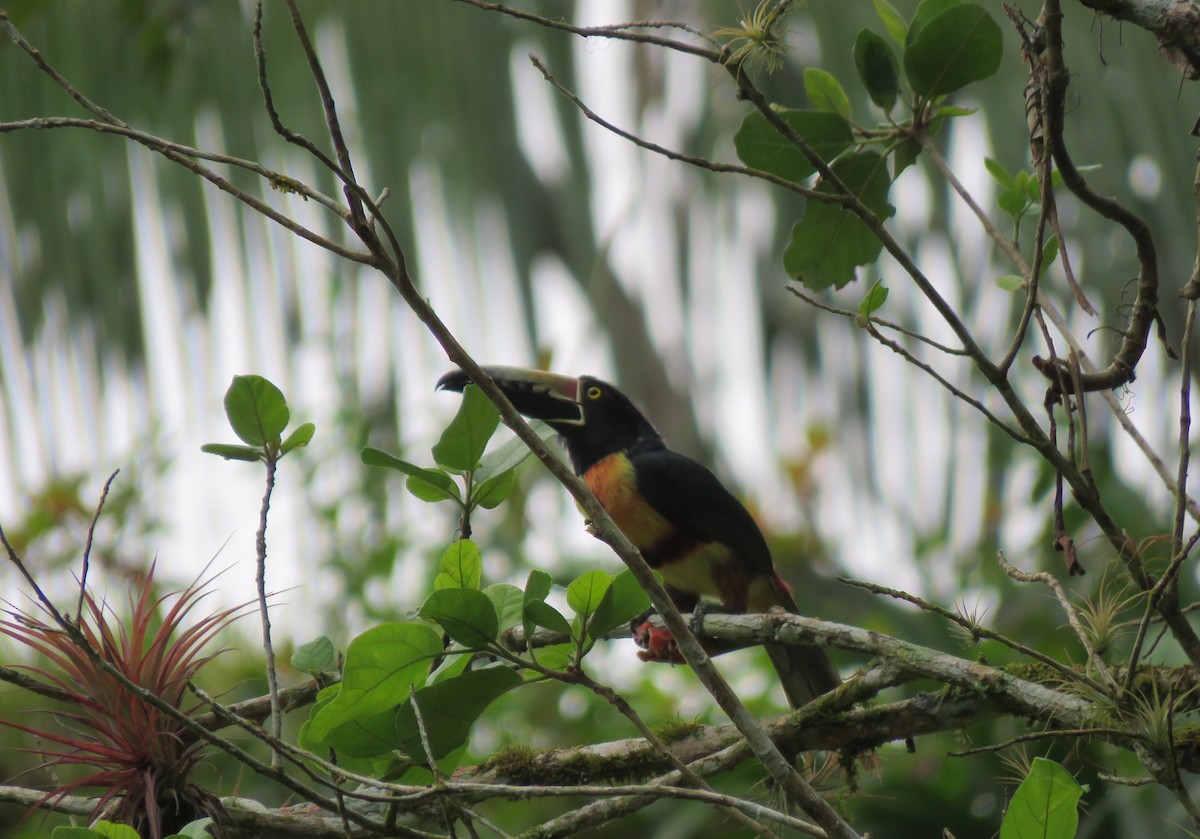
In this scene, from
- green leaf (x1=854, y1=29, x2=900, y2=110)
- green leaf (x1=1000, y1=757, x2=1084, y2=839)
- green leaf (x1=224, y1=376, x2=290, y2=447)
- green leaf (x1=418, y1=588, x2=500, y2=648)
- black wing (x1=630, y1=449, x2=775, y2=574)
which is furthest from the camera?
black wing (x1=630, y1=449, x2=775, y2=574)

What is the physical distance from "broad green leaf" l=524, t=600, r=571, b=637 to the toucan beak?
8.14 ft

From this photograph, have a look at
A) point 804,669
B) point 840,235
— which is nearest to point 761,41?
point 840,235

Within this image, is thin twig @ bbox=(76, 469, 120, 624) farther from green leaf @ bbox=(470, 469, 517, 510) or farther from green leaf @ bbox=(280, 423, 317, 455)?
green leaf @ bbox=(470, 469, 517, 510)

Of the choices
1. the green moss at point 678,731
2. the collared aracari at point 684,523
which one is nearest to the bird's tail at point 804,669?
the collared aracari at point 684,523

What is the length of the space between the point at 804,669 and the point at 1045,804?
1.99 m

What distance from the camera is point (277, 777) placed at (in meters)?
1.67

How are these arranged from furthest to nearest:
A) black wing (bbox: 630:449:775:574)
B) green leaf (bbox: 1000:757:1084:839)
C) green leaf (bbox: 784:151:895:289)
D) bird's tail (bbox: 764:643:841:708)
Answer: black wing (bbox: 630:449:775:574) → bird's tail (bbox: 764:643:841:708) → green leaf (bbox: 784:151:895:289) → green leaf (bbox: 1000:757:1084:839)

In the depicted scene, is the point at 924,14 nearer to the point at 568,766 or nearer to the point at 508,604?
the point at 508,604

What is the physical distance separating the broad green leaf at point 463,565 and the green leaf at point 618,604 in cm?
20

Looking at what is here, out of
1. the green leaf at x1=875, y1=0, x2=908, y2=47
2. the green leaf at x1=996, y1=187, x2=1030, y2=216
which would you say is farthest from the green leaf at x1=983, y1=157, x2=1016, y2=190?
the green leaf at x1=875, y1=0, x2=908, y2=47

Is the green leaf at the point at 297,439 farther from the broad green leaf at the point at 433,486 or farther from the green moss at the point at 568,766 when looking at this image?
the green moss at the point at 568,766

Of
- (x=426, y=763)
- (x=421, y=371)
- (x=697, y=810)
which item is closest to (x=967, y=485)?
(x=697, y=810)

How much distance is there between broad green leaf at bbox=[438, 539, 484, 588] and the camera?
1804 millimetres

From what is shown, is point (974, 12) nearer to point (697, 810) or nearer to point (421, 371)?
point (697, 810)
